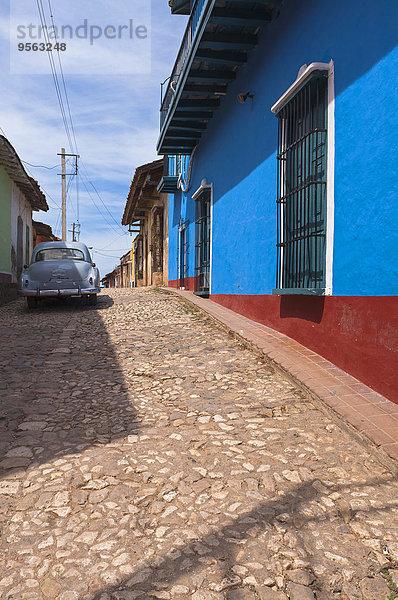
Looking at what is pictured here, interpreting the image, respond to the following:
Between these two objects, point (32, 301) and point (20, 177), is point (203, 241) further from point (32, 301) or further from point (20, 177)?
point (20, 177)

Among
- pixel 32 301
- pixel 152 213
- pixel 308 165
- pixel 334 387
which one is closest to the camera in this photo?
pixel 334 387

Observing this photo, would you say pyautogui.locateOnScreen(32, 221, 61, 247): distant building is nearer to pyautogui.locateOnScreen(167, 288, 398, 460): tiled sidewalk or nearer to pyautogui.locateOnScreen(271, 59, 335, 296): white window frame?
pyautogui.locateOnScreen(167, 288, 398, 460): tiled sidewalk

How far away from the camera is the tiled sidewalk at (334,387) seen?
3.16m

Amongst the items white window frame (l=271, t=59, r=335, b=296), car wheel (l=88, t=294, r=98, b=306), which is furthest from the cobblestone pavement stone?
car wheel (l=88, t=294, r=98, b=306)

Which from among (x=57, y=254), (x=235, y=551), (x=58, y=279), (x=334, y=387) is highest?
(x=57, y=254)

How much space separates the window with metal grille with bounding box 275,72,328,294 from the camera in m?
4.75

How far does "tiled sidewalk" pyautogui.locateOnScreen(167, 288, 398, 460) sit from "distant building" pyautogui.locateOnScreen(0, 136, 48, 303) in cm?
826

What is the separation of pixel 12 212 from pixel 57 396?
11.2 metres

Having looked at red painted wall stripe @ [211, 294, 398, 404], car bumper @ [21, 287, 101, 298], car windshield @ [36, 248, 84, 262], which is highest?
car windshield @ [36, 248, 84, 262]

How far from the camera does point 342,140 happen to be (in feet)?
14.1

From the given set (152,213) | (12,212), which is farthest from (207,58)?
(152,213)

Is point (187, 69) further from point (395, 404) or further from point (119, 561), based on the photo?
point (119, 561)

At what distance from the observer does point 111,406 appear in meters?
4.00

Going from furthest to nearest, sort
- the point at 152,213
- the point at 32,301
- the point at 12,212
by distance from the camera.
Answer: the point at 152,213 → the point at 12,212 → the point at 32,301
